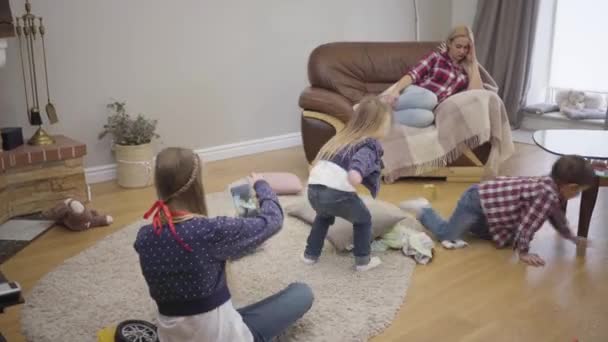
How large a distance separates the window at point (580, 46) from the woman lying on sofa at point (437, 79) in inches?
66.5

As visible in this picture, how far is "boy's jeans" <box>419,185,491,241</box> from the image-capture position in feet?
9.27

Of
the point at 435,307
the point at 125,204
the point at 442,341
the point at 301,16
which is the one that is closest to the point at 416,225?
the point at 435,307

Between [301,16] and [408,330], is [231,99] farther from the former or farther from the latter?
[408,330]

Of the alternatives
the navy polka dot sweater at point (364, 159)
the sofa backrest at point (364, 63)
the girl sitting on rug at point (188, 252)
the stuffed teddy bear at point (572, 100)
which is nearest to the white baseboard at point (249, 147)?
the sofa backrest at point (364, 63)

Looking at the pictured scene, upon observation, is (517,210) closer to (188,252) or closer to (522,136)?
(188,252)

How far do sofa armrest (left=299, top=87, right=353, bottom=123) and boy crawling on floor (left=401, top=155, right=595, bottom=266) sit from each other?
99 cm

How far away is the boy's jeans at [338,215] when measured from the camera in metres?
2.46

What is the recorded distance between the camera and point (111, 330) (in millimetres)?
1793

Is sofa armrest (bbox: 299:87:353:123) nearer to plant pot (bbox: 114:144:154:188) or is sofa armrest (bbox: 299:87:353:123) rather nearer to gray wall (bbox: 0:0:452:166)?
gray wall (bbox: 0:0:452:166)

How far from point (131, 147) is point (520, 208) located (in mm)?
2417

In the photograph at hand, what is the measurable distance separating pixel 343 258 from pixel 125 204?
1.52m

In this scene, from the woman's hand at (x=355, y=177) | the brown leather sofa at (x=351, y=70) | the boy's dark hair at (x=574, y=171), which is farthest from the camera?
the brown leather sofa at (x=351, y=70)

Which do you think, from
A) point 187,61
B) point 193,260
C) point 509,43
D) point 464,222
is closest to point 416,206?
point 464,222

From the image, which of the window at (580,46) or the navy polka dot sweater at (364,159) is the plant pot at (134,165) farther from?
the window at (580,46)
